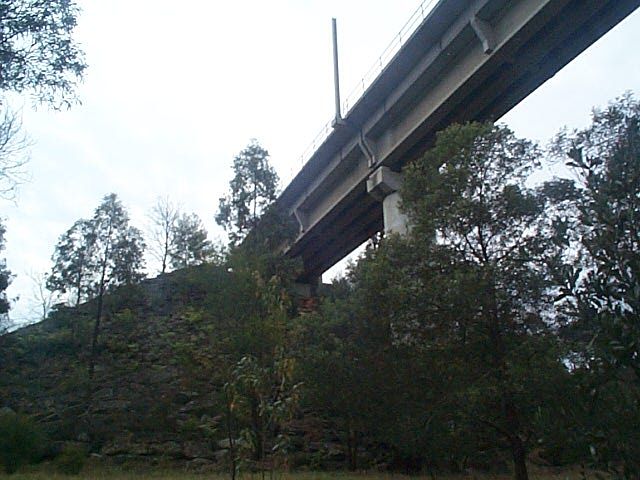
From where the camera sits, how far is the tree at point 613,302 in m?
2.88

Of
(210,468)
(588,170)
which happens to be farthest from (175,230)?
(588,170)

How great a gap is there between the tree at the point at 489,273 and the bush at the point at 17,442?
8.69m

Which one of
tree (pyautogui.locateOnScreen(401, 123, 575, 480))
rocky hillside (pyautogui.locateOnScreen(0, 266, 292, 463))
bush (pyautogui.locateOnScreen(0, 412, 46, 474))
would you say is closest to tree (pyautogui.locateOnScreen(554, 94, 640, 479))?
tree (pyautogui.locateOnScreen(401, 123, 575, 480))

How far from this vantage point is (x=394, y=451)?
1602 cm

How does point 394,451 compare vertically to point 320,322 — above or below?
below

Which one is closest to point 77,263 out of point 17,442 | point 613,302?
point 17,442

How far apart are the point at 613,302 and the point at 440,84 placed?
16260 millimetres

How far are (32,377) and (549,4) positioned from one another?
67.9 feet

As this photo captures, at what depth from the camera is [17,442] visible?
504 inches

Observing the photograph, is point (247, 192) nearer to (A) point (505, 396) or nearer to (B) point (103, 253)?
(B) point (103, 253)

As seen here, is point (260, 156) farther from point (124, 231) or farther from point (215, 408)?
point (215, 408)

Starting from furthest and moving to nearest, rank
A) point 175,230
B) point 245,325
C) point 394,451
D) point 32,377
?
point 175,230 → point 32,377 → point 394,451 → point 245,325

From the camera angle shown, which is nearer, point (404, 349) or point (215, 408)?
point (404, 349)

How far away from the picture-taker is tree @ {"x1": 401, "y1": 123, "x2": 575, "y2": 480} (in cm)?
1041
